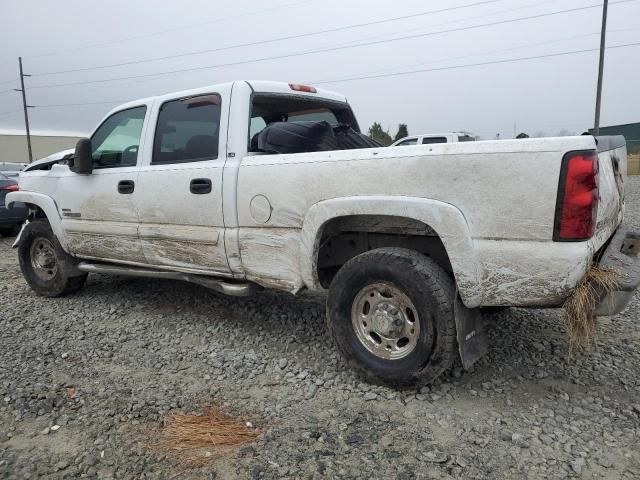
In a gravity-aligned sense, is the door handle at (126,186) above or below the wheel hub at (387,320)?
above

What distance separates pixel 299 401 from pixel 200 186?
171 centimetres

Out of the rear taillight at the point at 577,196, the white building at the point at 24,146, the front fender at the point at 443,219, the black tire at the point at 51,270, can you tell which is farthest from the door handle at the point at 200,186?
the white building at the point at 24,146

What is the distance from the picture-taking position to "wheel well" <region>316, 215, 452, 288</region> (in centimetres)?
305

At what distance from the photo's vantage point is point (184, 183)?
3.79 m

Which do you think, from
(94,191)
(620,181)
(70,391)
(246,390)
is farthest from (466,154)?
(94,191)

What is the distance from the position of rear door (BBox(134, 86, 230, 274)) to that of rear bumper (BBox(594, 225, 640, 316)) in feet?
8.07

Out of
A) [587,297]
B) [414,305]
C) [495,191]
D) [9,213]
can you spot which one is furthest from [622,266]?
[9,213]

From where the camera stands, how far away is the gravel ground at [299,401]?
2.36 meters

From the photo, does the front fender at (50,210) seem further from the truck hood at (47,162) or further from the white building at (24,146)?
the white building at (24,146)

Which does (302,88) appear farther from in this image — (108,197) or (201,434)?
(201,434)

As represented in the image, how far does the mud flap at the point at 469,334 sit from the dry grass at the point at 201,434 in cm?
121

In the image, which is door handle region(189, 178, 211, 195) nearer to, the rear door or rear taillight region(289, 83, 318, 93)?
the rear door

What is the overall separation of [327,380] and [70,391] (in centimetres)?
163

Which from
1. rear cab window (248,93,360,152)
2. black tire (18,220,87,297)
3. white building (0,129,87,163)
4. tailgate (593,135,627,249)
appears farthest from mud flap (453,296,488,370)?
white building (0,129,87,163)
